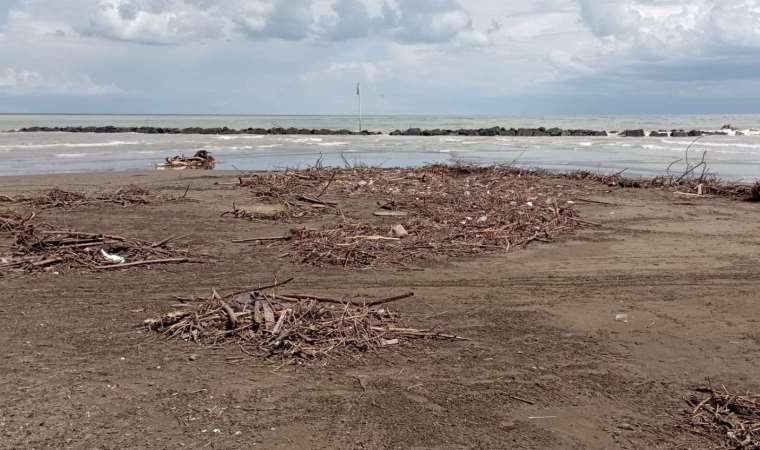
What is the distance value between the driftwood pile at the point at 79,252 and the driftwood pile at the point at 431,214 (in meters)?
1.56

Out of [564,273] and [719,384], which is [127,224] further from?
[719,384]

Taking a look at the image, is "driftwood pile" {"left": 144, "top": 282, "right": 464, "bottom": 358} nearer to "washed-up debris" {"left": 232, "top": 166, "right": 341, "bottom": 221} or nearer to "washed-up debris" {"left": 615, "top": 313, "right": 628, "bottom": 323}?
"washed-up debris" {"left": 615, "top": 313, "right": 628, "bottom": 323}

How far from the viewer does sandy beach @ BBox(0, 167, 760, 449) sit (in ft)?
11.9

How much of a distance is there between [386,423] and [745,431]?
1.92 m

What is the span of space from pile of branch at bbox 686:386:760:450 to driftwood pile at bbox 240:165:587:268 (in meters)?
3.95

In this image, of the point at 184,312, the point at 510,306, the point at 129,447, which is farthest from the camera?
the point at 510,306

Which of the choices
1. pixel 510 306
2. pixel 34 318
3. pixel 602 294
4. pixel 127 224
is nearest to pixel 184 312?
pixel 34 318

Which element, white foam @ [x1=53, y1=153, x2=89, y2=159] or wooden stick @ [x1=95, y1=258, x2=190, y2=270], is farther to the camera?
white foam @ [x1=53, y1=153, x2=89, y2=159]

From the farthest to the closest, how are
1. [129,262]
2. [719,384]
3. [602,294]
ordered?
[129,262]
[602,294]
[719,384]

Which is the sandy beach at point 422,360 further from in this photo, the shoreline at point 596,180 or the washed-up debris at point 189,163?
the washed-up debris at point 189,163

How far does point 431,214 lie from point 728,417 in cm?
646

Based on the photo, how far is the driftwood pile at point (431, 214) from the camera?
7.82 m

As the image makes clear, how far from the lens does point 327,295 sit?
6160mm

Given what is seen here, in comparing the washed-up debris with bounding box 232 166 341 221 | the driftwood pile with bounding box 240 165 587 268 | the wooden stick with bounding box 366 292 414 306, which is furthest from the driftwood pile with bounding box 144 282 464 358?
the washed-up debris with bounding box 232 166 341 221
